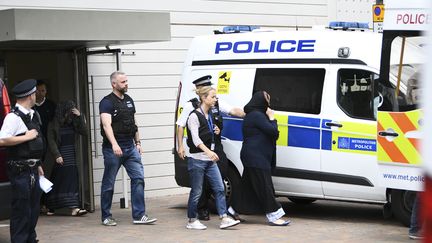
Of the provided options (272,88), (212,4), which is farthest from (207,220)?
(212,4)

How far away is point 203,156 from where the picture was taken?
9859 millimetres

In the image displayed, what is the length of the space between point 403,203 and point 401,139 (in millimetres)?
1112

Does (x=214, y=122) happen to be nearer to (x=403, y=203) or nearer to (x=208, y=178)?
(x=208, y=178)

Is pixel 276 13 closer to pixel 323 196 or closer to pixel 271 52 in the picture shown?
pixel 271 52

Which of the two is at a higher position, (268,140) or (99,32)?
(99,32)

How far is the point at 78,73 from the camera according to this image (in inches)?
451

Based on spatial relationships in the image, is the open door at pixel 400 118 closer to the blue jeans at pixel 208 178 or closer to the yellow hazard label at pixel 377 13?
the blue jeans at pixel 208 178

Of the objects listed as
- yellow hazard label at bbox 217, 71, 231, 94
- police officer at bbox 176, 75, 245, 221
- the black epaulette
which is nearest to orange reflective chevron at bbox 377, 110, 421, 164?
police officer at bbox 176, 75, 245, 221

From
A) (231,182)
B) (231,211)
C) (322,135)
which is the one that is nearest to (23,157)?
(231,211)

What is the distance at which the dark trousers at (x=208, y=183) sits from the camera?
403 inches

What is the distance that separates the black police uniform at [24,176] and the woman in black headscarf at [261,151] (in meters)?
2.72

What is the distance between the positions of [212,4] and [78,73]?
3.10 meters

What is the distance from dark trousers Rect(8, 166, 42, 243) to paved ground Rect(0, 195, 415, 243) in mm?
1212

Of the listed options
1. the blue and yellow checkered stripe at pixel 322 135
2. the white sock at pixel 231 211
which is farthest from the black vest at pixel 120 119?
the white sock at pixel 231 211
